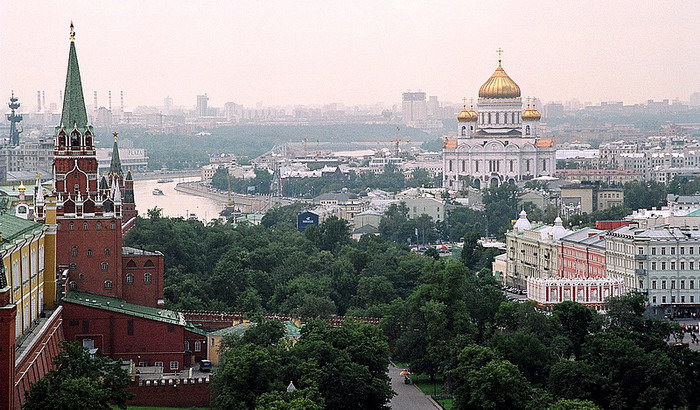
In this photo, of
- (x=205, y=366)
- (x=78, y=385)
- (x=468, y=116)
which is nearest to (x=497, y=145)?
Answer: (x=468, y=116)

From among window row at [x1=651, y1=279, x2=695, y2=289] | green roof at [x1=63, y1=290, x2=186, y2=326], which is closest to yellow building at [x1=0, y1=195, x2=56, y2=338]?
green roof at [x1=63, y1=290, x2=186, y2=326]

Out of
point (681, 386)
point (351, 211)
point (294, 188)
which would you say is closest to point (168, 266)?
→ point (681, 386)

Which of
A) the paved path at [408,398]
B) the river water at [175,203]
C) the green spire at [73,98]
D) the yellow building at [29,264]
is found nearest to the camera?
the yellow building at [29,264]

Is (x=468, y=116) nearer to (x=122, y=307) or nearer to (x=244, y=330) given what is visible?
(x=244, y=330)

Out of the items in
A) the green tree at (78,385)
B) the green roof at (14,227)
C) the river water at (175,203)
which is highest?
the green roof at (14,227)

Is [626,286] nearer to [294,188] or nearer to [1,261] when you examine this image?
[1,261]

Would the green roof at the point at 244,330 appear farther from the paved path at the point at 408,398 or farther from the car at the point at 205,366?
the paved path at the point at 408,398

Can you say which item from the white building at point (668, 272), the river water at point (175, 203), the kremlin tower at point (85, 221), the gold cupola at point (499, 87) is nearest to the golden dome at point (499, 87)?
the gold cupola at point (499, 87)
